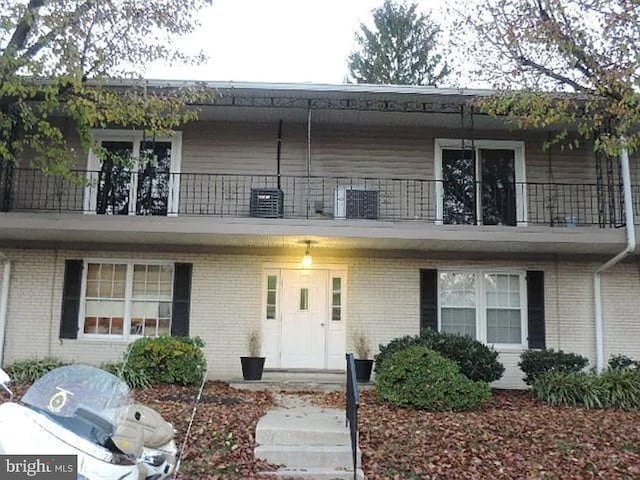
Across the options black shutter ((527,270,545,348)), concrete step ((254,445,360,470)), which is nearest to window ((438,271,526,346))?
black shutter ((527,270,545,348))

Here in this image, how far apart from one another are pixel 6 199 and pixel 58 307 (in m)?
2.39

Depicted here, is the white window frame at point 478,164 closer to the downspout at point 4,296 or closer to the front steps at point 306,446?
the front steps at point 306,446

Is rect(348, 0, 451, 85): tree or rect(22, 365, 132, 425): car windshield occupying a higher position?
rect(348, 0, 451, 85): tree

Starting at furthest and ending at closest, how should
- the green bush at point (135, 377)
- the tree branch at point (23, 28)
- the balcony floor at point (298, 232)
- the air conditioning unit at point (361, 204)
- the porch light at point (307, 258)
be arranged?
the air conditioning unit at point (361, 204), the porch light at point (307, 258), the balcony floor at point (298, 232), the green bush at point (135, 377), the tree branch at point (23, 28)

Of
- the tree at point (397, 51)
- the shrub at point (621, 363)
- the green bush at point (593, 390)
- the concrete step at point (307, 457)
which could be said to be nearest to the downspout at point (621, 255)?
the shrub at point (621, 363)

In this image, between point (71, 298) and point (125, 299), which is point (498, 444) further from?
point (71, 298)

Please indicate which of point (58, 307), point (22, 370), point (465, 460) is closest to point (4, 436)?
point (465, 460)

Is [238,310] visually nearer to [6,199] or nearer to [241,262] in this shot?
[241,262]

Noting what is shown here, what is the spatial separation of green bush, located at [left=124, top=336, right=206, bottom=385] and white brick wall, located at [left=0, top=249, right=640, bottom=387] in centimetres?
147

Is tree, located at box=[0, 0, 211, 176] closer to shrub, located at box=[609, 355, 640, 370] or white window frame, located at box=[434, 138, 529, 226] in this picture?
white window frame, located at box=[434, 138, 529, 226]

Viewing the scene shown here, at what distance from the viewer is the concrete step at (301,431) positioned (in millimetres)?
6809

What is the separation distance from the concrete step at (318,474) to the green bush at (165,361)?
452 centimetres

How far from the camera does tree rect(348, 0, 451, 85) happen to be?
98.9 feet

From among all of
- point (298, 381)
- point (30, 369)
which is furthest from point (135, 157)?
point (298, 381)
